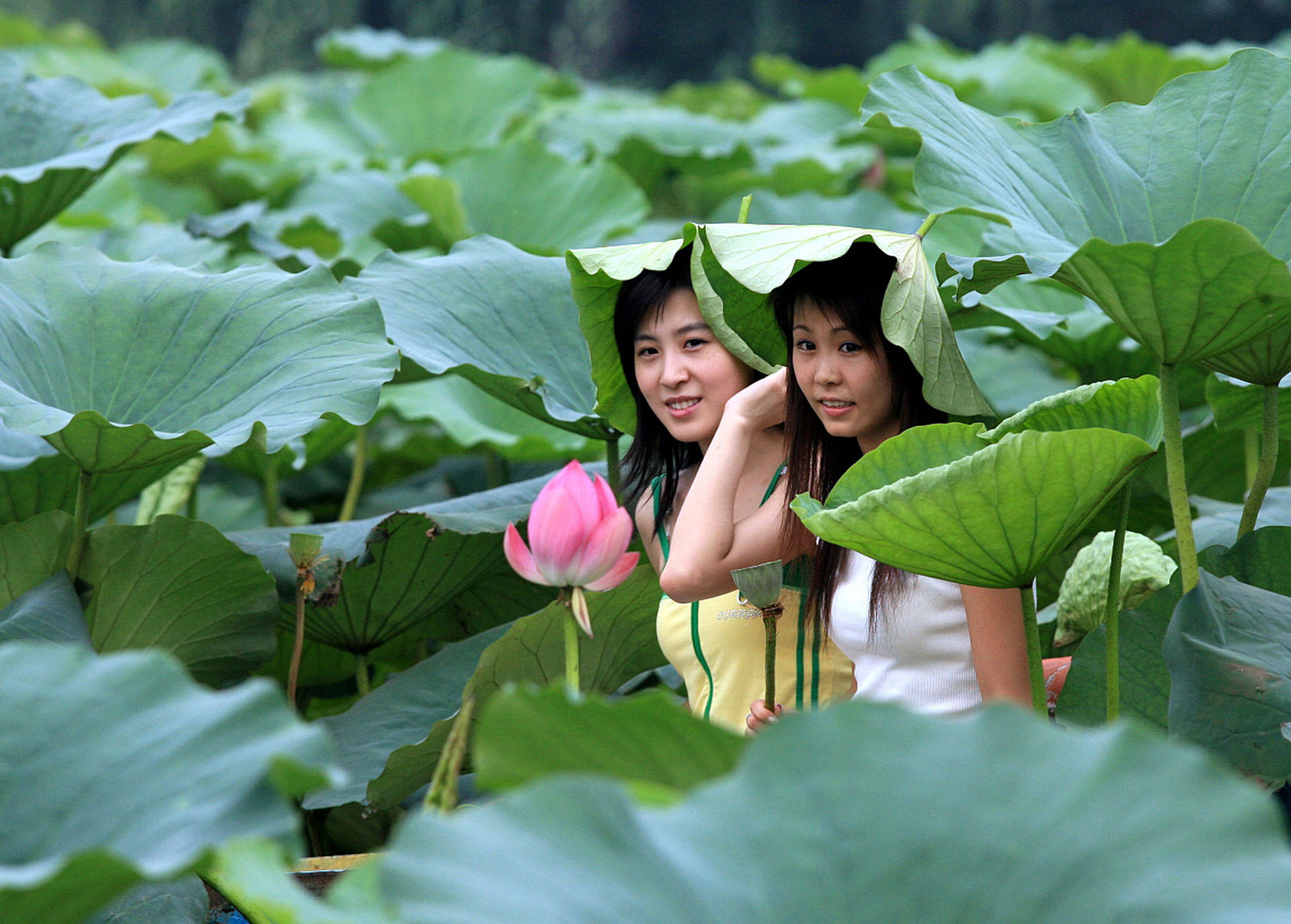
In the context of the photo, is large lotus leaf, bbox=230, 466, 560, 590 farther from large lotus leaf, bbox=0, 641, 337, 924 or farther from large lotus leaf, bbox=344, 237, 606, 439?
large lotus leaf, bbox=0, 641, 337, 924

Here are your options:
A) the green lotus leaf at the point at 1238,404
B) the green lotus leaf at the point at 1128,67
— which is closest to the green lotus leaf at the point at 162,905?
the green lotus leaf at the point at 1238,404

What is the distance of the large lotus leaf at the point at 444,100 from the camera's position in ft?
13.2

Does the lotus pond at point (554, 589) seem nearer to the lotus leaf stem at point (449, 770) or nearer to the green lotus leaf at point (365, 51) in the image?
the lotus leaf stem at point (449, 770)

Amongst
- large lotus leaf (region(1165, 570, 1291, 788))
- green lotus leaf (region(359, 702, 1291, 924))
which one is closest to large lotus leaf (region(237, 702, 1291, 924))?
green lotus leaf (region(359, 702, 1291, 924))

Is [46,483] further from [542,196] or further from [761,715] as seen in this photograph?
[542,196]

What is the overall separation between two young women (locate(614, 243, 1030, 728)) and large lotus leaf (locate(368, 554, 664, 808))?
0.06 m

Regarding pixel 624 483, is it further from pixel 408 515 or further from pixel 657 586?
pixel 408 515

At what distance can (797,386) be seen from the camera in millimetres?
1224

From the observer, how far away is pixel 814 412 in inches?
48.1

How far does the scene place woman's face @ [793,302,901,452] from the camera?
1.15m

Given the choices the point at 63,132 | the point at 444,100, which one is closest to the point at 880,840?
the point at 63,132

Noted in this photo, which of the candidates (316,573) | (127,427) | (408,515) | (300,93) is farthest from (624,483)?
(300,93)

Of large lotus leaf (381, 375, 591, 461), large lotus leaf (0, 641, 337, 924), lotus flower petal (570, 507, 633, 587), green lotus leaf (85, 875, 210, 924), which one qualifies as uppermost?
lotus flower petal (570, 507, 633, 587)

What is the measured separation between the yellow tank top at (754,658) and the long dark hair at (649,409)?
0.47 ft
